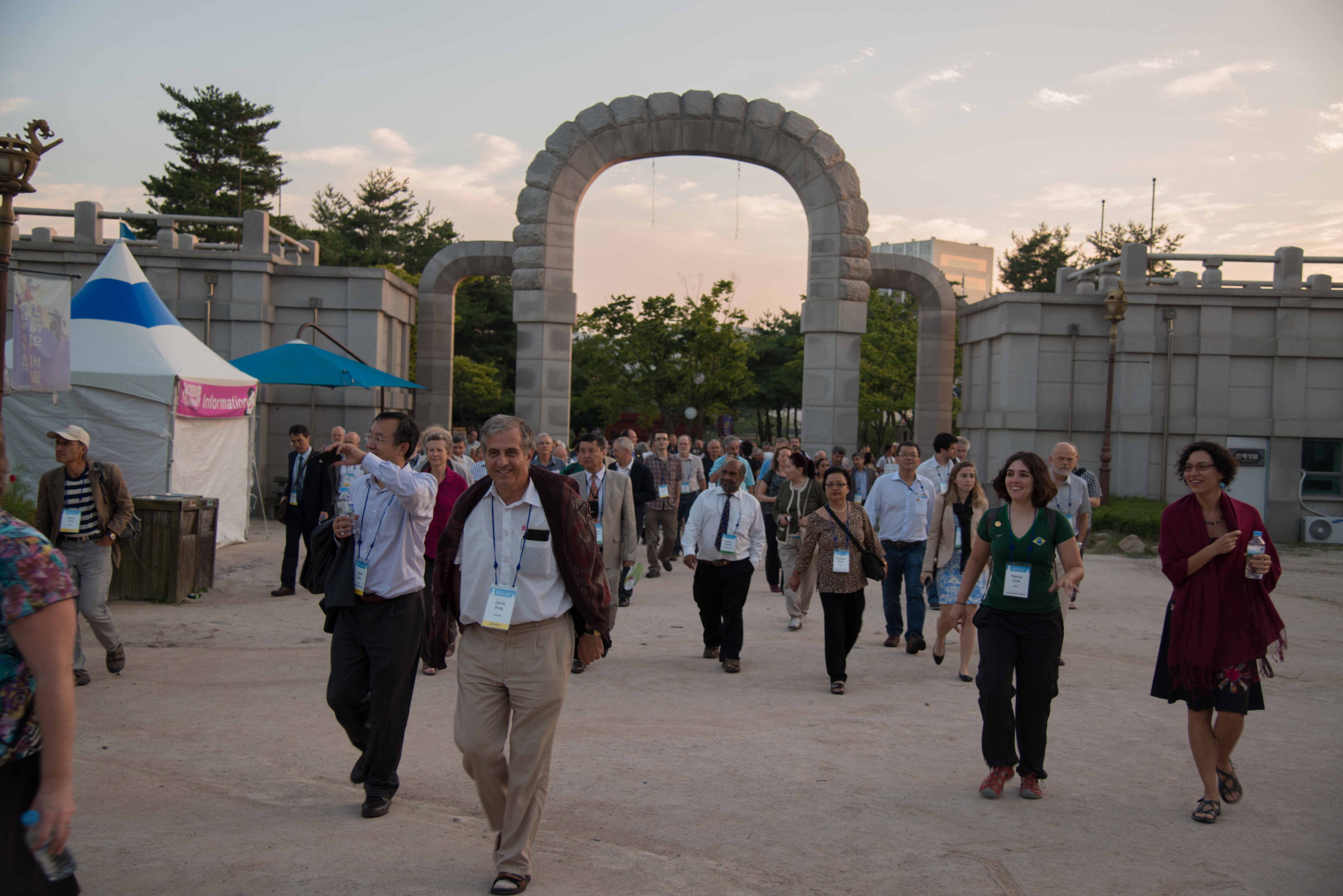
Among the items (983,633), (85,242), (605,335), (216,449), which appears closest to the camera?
(983,633)

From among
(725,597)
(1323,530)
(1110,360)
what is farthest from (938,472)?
(1323,530)

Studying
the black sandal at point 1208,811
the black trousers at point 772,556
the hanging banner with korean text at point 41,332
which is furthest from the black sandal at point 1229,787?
the hanging banner with korean text at point 41,332

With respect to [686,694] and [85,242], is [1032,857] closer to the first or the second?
[686,694]

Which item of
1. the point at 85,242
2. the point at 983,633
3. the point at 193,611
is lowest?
the point at 193,611

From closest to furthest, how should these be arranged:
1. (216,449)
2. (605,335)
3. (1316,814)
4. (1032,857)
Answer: (1032,857)
(1316,814)
(216,449)
(605,335)

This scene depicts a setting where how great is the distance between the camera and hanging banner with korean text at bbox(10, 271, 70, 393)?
937 centimetres

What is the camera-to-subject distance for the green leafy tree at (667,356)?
41.7 meters

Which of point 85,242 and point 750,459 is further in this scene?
point 85,242

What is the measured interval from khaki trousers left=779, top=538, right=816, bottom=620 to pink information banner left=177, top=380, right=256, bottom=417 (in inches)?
299

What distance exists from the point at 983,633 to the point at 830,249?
14.2 metres

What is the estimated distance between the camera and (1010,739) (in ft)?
16.9

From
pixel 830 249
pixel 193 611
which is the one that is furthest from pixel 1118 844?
pixel 830 249

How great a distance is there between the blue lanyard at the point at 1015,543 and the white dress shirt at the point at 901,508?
3445 mm

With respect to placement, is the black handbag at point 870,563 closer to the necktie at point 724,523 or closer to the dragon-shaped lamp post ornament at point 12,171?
the necktie at point 724,523
